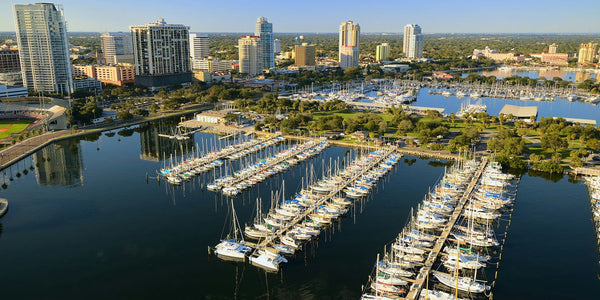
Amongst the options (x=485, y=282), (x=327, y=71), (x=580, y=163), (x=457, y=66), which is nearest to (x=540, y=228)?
(x=485, y=282)

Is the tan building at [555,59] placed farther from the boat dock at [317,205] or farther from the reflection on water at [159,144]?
the reflection on water at [159,144]

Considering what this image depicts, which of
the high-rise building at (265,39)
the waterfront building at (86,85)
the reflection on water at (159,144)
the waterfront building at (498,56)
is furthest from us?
the waterfront building at (498,56)

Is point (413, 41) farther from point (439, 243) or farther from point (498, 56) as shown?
point (439, 243)

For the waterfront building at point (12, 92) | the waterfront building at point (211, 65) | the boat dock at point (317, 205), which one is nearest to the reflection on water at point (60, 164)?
the boat dock at point (317, 205)

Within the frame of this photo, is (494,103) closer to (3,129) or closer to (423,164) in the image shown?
(423,164)

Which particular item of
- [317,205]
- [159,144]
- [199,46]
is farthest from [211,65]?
[317,205]
